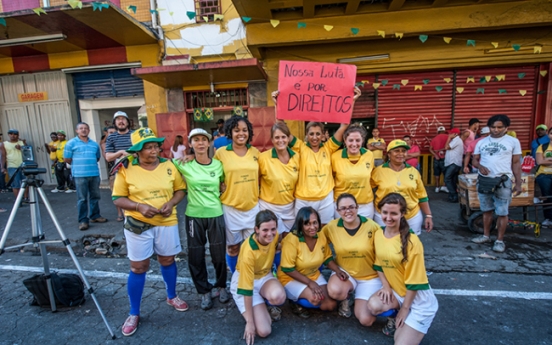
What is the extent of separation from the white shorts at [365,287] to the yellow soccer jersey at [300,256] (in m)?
0.39

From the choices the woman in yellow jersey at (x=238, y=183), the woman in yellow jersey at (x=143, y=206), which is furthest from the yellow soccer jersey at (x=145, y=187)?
the woman in yellow jersey at (x=238, y=183)

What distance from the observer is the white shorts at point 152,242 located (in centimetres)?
278

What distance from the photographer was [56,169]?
898cm

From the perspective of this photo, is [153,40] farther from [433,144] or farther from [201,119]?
[433,144]

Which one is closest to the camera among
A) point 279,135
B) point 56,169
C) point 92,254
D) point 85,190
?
point 279,135

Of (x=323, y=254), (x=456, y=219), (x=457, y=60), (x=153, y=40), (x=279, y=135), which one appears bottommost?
(x=456, y=219)

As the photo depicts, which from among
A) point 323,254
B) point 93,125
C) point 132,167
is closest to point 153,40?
point 93,125

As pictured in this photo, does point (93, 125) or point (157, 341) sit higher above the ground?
point (93, 125)

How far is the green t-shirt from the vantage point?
305 cm

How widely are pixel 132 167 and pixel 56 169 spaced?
809 centimetres

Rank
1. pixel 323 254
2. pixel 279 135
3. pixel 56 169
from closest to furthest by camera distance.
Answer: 1. pixel 323 254
2. pixel 279 135
3. pixel 56 169

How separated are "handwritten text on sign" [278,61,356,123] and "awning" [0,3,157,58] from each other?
5.07m

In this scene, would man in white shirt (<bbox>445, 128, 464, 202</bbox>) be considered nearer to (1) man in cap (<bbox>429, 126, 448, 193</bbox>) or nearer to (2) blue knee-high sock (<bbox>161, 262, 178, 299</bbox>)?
(1) man in cap (<bbox>429, 126, 448, 193</bbox>)

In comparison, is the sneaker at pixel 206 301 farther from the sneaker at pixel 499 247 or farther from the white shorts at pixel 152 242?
the sneaker at pixel 499 247
